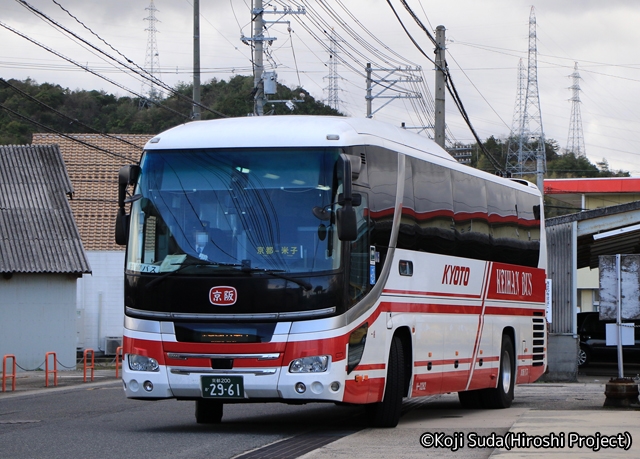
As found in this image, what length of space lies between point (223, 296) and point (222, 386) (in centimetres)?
98

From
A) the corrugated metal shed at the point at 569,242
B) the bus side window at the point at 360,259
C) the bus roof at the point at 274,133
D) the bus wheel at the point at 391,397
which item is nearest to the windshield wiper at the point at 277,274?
the bus side window at the point at 360,259

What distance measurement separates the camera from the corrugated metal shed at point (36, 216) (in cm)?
3058

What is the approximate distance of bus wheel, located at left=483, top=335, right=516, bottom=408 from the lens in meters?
16.7

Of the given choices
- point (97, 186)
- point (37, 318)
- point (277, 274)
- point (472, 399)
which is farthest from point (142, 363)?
point (97, 186)

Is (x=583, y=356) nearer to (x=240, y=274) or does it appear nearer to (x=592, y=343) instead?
(x=592, y=343)

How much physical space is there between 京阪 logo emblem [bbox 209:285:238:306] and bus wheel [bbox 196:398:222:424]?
8.19ft

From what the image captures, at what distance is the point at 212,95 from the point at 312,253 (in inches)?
1959

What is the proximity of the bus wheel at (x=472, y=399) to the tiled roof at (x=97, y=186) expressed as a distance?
1056 inches

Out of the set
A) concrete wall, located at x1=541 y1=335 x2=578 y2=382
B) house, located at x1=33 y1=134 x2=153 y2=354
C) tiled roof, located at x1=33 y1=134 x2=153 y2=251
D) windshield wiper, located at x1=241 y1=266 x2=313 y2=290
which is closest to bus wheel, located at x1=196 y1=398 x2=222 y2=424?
windshield wiper, located at x1=241 y1=266 x2=313 y2=290

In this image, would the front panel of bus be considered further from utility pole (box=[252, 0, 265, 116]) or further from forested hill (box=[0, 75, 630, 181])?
forested hill (box=[0, 75, 630, 181])

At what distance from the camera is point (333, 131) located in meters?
11.8

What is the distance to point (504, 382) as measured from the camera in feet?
55.7

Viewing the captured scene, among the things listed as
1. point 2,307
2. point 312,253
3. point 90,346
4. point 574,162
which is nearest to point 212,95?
point 90,346

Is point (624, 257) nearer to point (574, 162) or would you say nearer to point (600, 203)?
point (600, 203)
